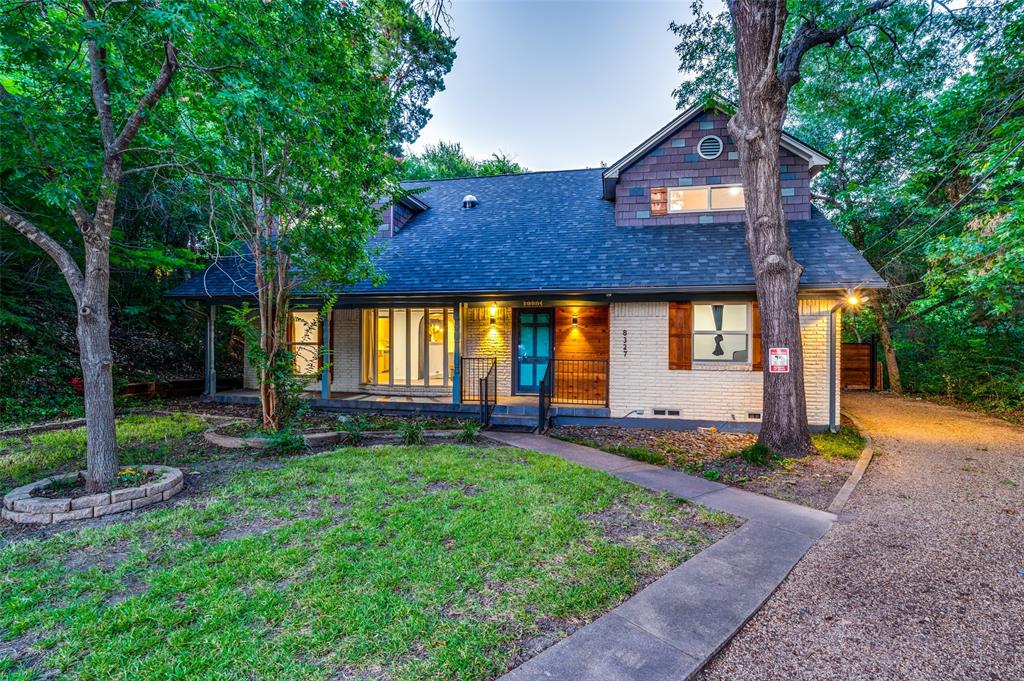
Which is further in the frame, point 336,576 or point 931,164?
point 931,164

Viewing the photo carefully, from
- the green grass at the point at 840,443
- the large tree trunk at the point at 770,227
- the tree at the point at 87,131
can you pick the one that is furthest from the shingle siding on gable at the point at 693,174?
the tree at the point at 87,131

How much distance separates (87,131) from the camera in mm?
5133

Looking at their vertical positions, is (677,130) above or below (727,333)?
above

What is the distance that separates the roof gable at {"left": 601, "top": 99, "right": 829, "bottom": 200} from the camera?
9328mm

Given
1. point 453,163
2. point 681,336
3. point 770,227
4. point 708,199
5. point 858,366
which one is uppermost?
point 453,163

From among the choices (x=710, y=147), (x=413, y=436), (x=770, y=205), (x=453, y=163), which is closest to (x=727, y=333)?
(x=770, y=205)

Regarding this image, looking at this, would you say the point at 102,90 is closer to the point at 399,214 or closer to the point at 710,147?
the point at 399,214

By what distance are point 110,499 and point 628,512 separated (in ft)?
16.3

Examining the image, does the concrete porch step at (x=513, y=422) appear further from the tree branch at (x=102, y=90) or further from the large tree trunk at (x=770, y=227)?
the tree branch at (x=102, y=90)

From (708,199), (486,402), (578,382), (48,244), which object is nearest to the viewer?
(48,244)

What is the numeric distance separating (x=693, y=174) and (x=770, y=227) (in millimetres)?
3760

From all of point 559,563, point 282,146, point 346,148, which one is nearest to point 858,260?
point 559,563

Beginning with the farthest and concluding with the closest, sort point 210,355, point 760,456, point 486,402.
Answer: point 210,355 → point 486,402 → point 760,456

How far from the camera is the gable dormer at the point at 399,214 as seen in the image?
12.1m
